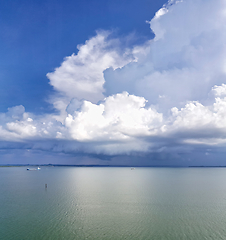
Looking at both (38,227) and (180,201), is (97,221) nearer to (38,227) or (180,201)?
(38,227)

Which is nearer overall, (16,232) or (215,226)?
(16,232)

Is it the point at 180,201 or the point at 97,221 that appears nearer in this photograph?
the point at 97,221

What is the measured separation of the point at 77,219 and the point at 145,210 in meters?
20.6

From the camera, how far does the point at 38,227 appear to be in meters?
39.2

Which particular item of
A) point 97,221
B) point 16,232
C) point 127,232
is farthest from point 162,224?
point 16,232

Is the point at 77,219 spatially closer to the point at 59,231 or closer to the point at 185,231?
the point at 59,231

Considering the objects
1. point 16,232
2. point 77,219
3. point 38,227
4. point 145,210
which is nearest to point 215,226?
point 145,210

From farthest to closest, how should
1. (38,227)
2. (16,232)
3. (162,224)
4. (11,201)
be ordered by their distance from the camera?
(11,201), (162,224), (38,227), (16,232)

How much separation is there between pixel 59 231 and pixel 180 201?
46.5m

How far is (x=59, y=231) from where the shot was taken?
3728cm

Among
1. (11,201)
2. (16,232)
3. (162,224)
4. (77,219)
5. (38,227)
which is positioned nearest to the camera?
(16,232)

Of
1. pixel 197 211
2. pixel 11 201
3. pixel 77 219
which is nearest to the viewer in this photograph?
pixel 77 219

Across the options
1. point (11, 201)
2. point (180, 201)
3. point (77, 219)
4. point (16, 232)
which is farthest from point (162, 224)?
point (11, 201)

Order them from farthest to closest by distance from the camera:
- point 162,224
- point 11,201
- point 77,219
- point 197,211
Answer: point 11,201
point 197,211
point 77,219
point 162,224
